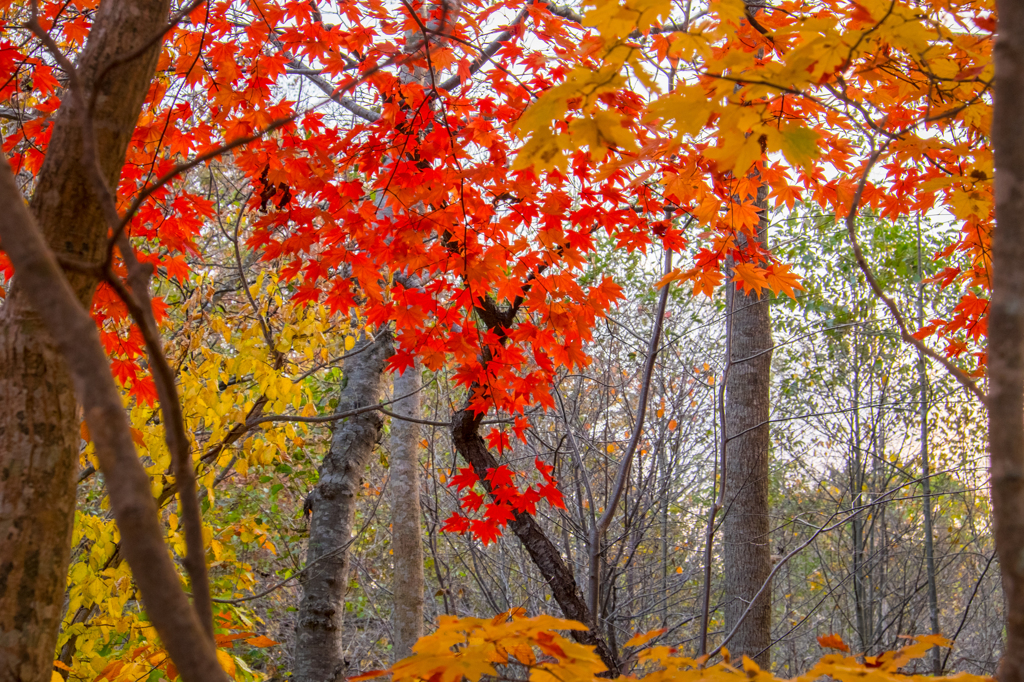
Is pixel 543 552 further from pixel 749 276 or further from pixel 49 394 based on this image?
pixel 49 394

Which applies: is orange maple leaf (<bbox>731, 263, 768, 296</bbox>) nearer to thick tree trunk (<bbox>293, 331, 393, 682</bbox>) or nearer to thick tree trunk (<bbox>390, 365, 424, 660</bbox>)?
thick tree trunk (<bbox>390, 365, 424, 660</bbox>)

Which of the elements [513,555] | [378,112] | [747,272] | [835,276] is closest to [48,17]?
[378,112]

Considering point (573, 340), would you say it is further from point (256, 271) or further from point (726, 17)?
point (256, 271)

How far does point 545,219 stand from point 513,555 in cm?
277

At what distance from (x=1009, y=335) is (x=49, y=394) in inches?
52.7

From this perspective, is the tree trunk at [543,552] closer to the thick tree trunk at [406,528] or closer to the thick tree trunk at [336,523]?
the thick tree trunk at [406,528]

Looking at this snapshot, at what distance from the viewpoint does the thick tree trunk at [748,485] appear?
3.78 m

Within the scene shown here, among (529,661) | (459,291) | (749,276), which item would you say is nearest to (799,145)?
(529,661)

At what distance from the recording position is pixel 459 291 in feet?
8.35

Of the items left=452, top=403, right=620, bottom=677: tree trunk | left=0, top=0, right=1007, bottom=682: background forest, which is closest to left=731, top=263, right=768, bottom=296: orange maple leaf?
left=0, top=0, right=1007, bottom=682: background forest

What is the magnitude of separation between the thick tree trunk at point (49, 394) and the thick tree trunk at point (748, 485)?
10.6 feet

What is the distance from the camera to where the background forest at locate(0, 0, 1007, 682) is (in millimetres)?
944

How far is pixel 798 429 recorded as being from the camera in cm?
705

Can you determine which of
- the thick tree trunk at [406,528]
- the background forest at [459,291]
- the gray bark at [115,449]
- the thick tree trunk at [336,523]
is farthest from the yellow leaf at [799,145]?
the thick tree trunk at [336,523]
